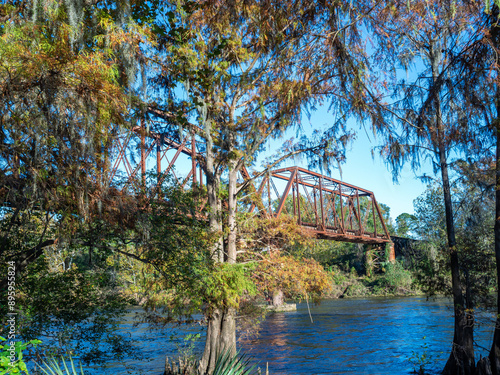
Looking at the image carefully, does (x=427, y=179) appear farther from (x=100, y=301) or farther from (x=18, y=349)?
(x=18, y=349)

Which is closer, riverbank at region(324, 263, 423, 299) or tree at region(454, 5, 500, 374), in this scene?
tree at region(454, 5, 500, 374)

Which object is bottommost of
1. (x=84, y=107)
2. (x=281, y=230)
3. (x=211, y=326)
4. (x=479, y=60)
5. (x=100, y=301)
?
(x=211, y=326)

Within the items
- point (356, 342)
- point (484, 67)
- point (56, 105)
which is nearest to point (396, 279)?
point (356, 342)

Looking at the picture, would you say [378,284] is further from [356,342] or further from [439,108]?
[439,108]

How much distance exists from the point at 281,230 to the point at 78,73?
361 inches

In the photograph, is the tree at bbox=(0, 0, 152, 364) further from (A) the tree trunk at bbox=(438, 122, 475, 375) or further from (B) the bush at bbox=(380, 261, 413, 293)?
(B) the bush at bbox=(380, 261, 413, 293)

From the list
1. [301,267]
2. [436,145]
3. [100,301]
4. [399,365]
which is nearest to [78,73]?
[100,301]

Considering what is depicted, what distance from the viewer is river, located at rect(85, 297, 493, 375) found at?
14109 mm

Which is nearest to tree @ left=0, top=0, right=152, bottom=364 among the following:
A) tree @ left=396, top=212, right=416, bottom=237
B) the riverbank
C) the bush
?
the riverbank

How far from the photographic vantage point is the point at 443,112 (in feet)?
29.0

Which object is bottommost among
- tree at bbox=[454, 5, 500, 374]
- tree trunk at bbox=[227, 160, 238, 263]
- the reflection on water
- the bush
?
the reflection on water

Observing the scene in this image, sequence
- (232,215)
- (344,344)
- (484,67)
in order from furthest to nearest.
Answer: (344,344) → (232,215) → (484,67)

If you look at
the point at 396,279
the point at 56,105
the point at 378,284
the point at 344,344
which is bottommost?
the point at 344,344

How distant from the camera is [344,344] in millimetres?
18688
